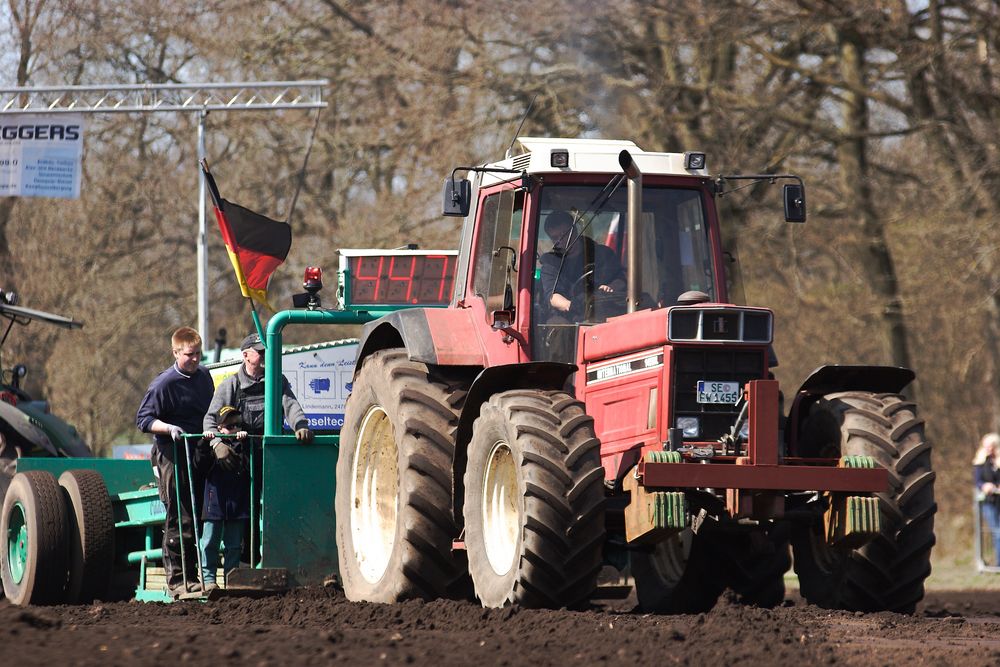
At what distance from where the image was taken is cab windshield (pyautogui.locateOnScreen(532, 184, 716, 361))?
9.32 meters

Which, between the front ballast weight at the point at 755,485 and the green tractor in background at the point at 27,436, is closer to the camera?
the front ballast weight at the point at 755,485

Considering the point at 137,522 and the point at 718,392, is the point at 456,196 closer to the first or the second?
the point at 718,392

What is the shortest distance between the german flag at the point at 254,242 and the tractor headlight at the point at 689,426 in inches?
193

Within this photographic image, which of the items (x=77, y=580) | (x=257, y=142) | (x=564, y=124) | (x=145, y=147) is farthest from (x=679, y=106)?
(x=77, y=580)

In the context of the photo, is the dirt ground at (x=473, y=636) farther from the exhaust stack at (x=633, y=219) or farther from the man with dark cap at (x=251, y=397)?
the exhaust stack at (x=633, y=219)

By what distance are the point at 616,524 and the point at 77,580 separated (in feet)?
14.6

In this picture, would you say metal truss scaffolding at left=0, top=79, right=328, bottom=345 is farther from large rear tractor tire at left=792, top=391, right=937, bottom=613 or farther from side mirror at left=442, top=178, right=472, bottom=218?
large rear tractor tire at left=792, top=391, right=937, bottom=613

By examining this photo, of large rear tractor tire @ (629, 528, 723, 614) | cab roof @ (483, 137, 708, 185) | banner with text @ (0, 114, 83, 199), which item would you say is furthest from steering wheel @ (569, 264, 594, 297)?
banner with text @ (0, 114, 83, 199)

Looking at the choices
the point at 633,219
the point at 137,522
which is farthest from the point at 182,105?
the point at 633,219

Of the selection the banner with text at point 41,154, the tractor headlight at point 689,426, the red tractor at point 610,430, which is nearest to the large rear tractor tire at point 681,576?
the red tractor at point 610,430

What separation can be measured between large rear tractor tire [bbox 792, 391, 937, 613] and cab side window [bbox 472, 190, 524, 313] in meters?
1.90

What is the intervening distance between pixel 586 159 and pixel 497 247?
28.7 inches

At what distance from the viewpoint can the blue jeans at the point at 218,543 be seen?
10.4m

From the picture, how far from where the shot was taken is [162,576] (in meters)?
11.0
